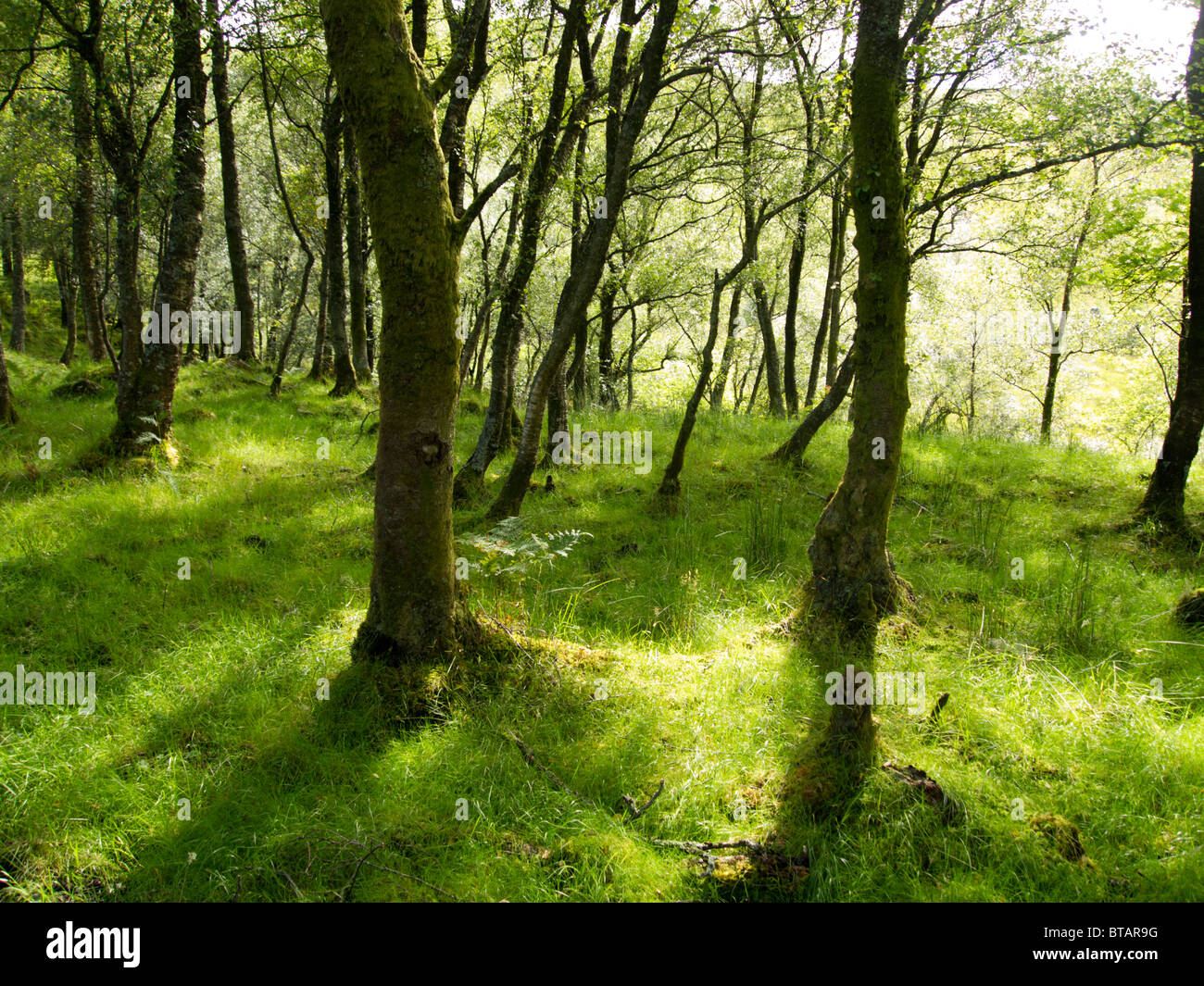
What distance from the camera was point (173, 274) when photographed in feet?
26.6

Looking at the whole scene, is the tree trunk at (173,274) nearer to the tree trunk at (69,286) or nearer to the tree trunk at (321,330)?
the tree trunk at (321,330)

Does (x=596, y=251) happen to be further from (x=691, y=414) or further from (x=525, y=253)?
(x=691, y=414)

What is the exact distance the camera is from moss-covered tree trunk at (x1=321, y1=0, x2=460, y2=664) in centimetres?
374

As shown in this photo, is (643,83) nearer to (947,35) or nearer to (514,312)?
(514,312)

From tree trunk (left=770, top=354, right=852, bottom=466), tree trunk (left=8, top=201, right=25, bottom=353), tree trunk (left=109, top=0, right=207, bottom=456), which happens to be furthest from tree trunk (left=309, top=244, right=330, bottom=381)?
tree trunk (left=770, top=354, right=852, bottom=466)

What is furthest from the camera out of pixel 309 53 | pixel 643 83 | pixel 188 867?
pixel 309 53

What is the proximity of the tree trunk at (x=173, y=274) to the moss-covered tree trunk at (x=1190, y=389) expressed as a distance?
1311 cm

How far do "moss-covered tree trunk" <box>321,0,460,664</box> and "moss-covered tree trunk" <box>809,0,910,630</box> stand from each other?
3.47m

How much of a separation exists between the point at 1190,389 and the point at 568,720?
9.41 metres

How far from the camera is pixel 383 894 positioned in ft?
9.04

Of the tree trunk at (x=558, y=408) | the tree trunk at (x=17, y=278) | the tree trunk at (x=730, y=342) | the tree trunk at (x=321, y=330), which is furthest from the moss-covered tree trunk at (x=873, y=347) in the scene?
the tree trunk at (x=17, y=278)

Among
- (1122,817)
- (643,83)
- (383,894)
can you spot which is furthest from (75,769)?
(643,83)
